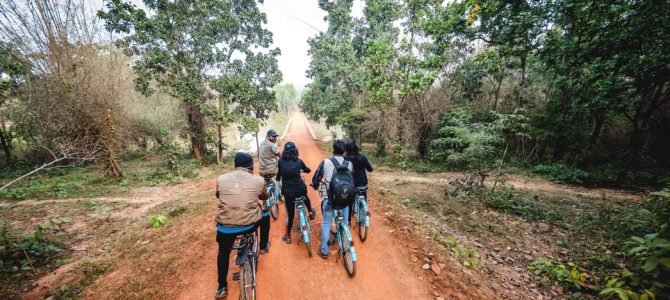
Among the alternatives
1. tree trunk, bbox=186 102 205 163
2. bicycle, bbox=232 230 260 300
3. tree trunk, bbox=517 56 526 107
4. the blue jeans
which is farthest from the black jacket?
tree trunk, bbox=517 56 526 107

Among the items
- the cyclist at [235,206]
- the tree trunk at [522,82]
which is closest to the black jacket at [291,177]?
the cyclist at [235,206]

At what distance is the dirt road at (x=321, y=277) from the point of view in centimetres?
372

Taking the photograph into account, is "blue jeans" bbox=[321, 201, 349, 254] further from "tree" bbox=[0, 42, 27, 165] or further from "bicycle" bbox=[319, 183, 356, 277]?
"tree" bbox=[0, 42, 27, 165]

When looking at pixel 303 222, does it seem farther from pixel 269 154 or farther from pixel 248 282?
pixel 269 154

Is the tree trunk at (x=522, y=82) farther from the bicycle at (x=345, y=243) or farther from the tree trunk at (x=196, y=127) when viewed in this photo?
the tree trunk at (x=196, y=127)

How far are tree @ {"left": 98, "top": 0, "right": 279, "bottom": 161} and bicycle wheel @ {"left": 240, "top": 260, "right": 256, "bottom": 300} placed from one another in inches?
467

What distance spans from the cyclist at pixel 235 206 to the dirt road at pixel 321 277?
87 centimetres

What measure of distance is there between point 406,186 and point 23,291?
1022cm

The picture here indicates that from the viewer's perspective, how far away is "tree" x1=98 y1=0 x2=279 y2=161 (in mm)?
11148

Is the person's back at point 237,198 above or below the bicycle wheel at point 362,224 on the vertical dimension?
above

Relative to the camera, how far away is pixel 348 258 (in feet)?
13.3

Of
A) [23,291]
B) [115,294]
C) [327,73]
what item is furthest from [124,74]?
[115,294]

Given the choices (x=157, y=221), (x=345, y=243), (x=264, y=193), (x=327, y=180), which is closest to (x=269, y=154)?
(x=327, y=180)

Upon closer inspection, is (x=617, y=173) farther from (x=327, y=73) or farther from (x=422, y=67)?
(x=327, y=73)
